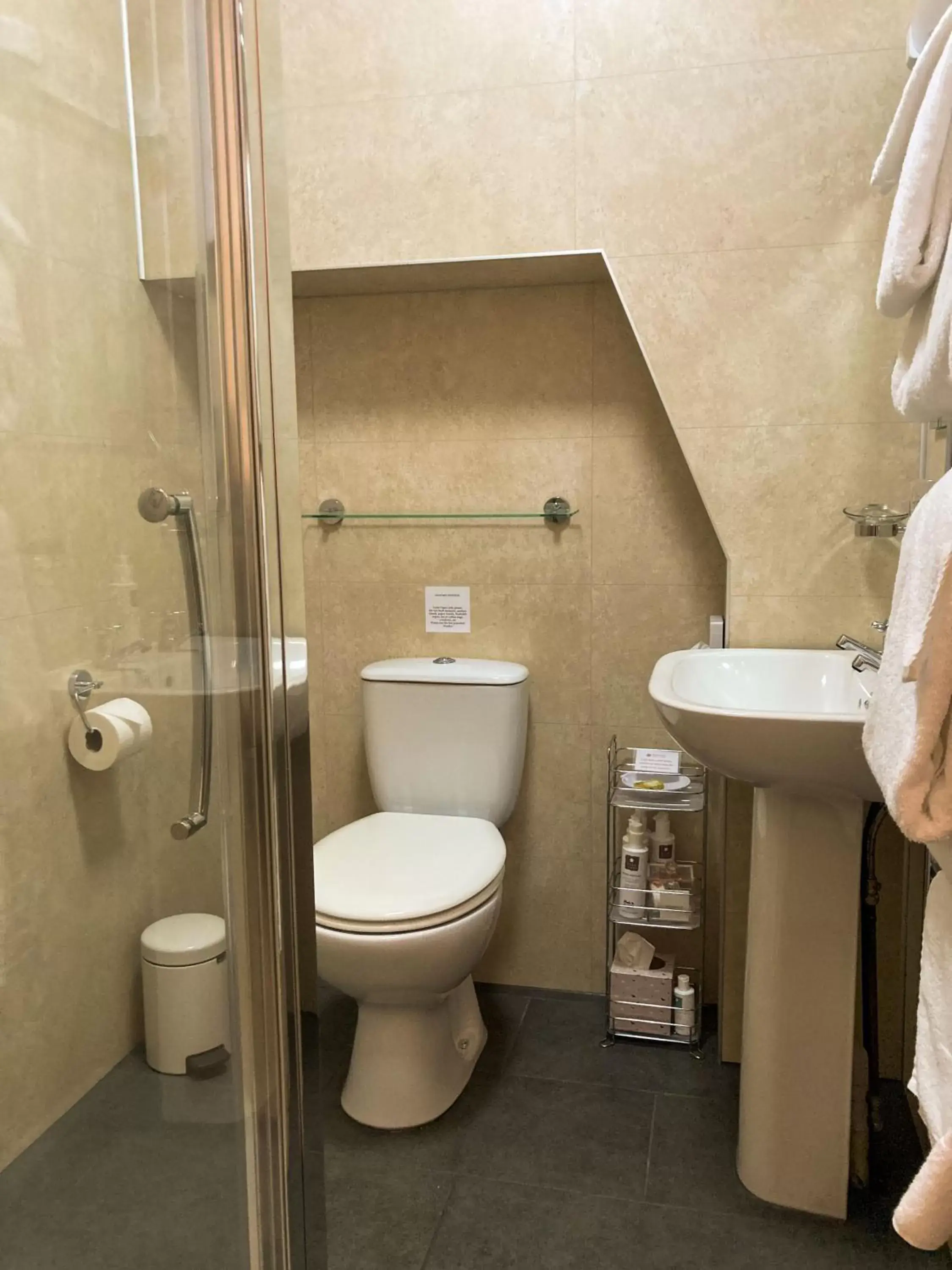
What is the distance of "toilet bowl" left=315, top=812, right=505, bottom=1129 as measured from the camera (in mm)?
1514

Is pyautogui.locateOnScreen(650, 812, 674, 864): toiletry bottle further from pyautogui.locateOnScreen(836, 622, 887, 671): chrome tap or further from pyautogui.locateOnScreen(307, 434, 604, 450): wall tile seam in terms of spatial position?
pyautogui.locateOnScreen(307, 434, 604, 450): wall tile seam

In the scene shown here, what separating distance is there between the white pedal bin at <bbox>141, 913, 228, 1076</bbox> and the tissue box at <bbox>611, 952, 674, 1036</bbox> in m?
1.25

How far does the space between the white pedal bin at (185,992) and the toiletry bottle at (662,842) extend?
4.09 feet

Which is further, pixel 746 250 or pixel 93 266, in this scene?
pixel 746 250

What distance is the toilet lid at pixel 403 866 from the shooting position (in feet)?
5.00

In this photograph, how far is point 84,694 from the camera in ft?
2.39

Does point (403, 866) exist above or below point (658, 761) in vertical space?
below

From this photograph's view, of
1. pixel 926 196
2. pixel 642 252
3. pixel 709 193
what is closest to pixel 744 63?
pixel 709 193

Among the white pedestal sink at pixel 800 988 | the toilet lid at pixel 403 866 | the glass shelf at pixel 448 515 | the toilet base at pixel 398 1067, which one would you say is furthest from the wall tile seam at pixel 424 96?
the toilet base at pixel 398 1067

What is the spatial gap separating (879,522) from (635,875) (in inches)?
31.3


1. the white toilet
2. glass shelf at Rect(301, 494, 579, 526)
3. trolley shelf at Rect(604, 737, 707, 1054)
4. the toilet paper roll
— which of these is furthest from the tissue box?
the toilet paper roll

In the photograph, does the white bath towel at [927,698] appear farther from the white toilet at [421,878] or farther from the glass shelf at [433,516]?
the glass shelf at [433,516]

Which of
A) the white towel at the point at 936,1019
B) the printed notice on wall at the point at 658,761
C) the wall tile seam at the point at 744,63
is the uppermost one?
the wall tile seam at the point at 744,63

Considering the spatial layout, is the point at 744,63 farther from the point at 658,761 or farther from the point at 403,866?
the point at 403,866
